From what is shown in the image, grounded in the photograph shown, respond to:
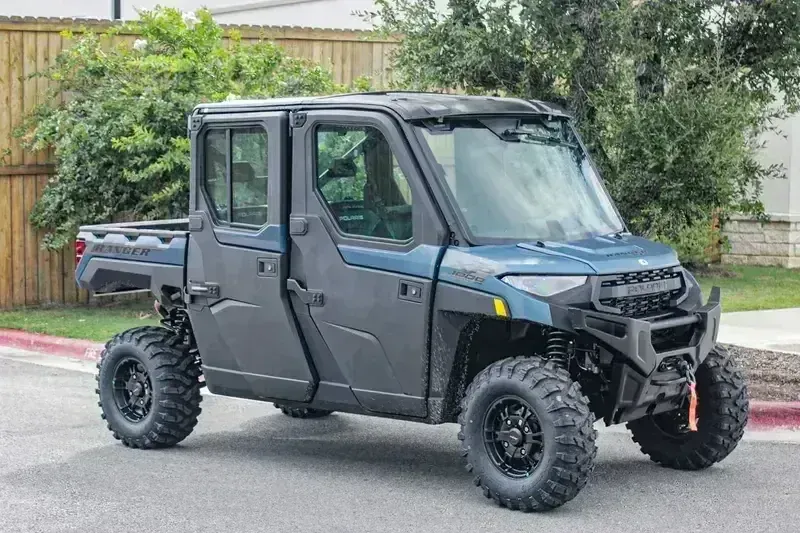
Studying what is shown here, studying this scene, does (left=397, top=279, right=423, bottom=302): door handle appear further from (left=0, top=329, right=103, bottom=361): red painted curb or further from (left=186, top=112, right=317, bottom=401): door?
(left=0, top=329, right=103, bottom=361): red painted curb

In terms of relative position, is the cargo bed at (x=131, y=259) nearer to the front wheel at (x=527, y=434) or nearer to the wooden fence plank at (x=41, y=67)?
the front wheel at (x=527, y=434)

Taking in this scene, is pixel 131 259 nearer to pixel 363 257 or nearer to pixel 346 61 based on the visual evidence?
pixel 363 257

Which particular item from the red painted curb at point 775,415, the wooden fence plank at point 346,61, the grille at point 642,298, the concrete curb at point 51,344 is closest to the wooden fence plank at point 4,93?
the concrete curb at point 51,344

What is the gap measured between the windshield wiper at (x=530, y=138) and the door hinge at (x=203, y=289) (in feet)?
6.43

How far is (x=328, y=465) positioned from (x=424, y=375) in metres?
1.18

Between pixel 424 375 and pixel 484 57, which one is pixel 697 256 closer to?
pixel 484 57

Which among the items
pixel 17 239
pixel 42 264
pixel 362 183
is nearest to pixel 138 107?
pixel 17 239

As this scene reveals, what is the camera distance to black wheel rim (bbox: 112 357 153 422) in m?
8.76

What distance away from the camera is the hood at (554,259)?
7.13m

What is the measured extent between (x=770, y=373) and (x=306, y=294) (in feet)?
14.6

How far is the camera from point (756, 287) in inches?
649

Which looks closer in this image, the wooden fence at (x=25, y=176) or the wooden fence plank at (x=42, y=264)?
the wooden fence at (x=25, y=176)

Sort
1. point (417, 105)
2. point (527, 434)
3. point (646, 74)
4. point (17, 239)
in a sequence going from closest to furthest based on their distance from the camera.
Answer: point (527, 434)
point (417, 105)
point (646, 74)
point (17, 239)

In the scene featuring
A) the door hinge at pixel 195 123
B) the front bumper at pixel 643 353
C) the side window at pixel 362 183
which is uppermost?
the door hinge at pixel 195 123
